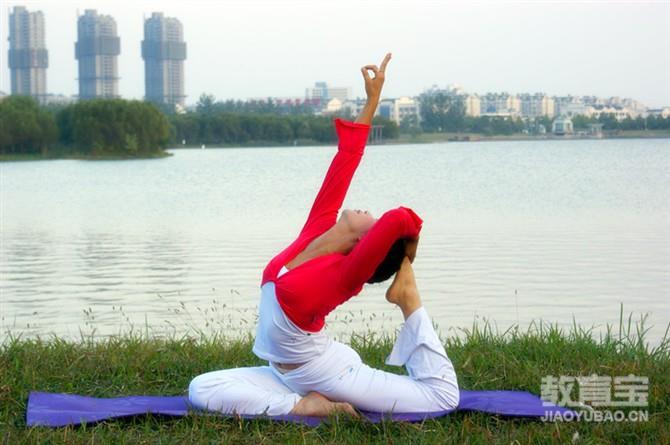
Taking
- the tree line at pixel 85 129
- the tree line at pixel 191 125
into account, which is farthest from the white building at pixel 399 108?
the tree line at pixel 85 129

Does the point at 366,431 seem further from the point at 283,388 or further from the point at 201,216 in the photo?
the point at 201,216

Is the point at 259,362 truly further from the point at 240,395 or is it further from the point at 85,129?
the point at 85,129

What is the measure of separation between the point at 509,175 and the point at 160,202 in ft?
53.7

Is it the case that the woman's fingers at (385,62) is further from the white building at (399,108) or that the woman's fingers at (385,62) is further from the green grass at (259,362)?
the white building at (399,108)

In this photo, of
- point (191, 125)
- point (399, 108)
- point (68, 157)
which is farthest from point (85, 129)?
point (399, 108)

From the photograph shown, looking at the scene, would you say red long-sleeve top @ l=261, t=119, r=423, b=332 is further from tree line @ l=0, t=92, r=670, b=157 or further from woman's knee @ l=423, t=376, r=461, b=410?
tree line @ l=0, t=92, r=670, b=157

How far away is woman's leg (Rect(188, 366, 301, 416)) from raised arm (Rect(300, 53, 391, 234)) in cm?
72

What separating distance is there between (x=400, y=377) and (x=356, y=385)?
0.73 feet

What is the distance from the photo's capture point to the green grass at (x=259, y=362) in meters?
4.14

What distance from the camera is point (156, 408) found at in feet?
15.0

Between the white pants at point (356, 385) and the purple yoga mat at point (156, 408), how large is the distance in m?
0.06

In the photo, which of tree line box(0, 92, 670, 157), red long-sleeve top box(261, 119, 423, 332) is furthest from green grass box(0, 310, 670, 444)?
tree line box(0, 92, 670, 157)

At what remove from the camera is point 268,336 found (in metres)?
4.47

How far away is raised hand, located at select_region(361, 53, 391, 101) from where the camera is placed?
4.65m
